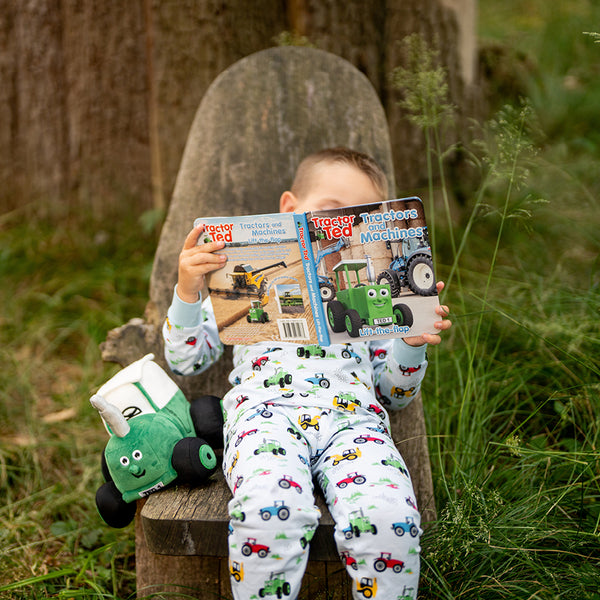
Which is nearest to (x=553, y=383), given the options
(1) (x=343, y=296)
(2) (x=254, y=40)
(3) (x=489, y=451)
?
(3) (x=489, y=451)

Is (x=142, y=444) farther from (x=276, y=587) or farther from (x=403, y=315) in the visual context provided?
(x=403, y=315)

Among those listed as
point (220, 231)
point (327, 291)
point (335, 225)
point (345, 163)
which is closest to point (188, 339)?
point (220, 231)

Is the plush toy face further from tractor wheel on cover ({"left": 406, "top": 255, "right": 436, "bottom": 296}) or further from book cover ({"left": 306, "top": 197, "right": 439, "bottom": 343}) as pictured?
tractor wheel on cover ({"left": 406, "top": 255, "right": 436, "bottom": 296})

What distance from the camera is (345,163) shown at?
1947 millimetres

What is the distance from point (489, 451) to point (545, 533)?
0.62 meters

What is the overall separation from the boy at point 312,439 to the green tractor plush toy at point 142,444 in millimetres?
113

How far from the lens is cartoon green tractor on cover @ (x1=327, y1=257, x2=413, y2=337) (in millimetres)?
1538

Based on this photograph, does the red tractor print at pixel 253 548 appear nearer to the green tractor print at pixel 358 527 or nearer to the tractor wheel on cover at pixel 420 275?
the green tractor print at pixel 358 527

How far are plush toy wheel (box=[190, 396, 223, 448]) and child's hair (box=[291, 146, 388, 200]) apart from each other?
77cm

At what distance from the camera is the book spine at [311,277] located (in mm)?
1566

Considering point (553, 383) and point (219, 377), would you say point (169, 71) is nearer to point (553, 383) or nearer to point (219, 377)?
point (219, 377)

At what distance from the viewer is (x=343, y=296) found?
5.13ft

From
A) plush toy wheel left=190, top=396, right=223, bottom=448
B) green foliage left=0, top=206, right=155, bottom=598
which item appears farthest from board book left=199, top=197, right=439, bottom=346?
green foliage left=0, top=206, right=155, bottom=598

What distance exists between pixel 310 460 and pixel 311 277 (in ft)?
1.60
